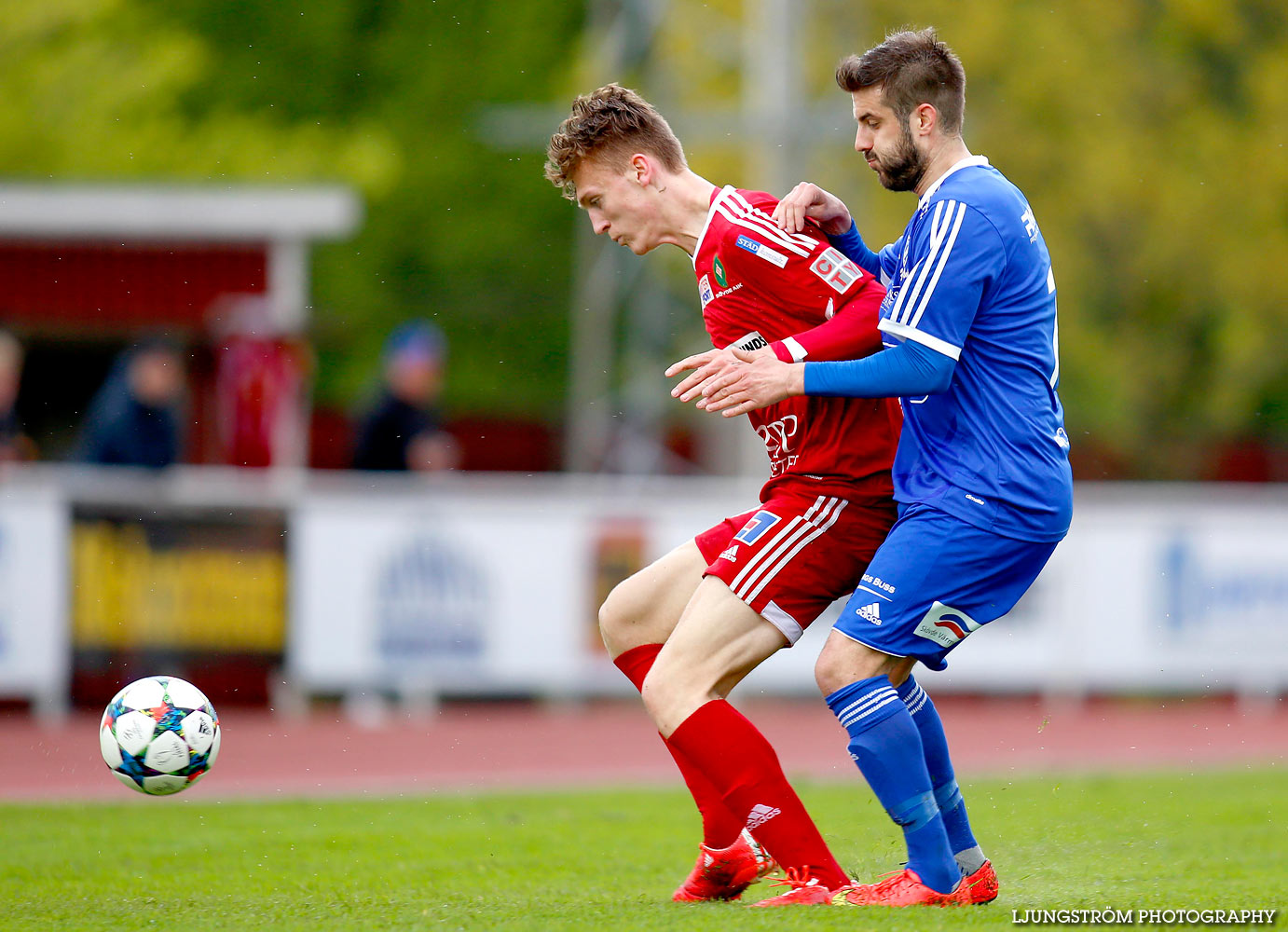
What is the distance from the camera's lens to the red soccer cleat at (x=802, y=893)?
5.02 meters

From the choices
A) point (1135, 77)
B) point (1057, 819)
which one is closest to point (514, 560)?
point (1057, 819)

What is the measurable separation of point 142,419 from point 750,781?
810 centimetres

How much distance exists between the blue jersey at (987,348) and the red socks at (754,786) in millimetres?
938

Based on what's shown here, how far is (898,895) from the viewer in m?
4.95

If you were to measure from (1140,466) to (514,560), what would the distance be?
588 inches

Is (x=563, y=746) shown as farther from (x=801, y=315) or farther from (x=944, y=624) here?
(x=944, y=624)

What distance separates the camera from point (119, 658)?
1181 cm

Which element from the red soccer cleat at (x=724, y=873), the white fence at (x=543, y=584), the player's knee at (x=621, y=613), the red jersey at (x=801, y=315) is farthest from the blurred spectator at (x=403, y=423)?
the red soccer cleat at (x=724, y=873)

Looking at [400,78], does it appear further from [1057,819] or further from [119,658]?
[1057,819]

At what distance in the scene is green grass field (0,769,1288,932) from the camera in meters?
5.10

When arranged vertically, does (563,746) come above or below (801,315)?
below

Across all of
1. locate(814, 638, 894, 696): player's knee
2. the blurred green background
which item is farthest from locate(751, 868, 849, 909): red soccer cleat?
the blurred green background

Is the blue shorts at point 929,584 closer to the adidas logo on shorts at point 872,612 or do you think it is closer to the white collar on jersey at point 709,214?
the adidas logo on shorts at point 872,612

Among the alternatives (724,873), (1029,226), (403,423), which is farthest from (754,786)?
(403,423)
